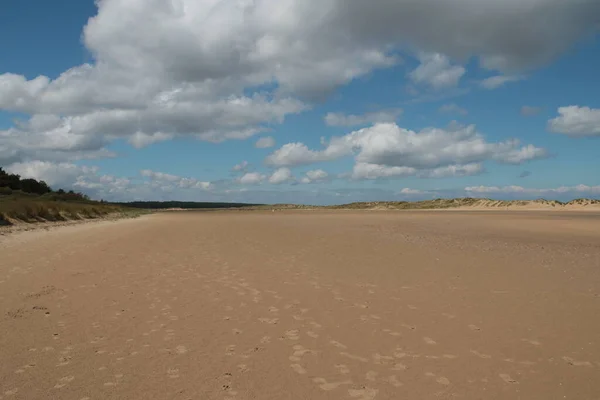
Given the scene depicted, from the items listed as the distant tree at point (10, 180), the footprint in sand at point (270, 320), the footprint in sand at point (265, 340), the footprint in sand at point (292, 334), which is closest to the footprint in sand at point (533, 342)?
the footprint in sand at point (292, 334)

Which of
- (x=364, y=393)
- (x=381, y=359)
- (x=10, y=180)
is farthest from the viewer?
(x=10, y=180)

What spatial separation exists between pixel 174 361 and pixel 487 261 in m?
12.0

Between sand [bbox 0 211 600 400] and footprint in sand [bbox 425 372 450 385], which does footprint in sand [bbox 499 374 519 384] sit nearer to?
sand [bbox 0 211 600 400]

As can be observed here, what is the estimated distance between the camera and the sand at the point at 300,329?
519cm

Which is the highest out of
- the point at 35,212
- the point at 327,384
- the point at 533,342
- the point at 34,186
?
the point at 34,186

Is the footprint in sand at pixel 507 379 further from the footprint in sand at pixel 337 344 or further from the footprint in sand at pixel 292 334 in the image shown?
the footprint in sand at pixel 292 334

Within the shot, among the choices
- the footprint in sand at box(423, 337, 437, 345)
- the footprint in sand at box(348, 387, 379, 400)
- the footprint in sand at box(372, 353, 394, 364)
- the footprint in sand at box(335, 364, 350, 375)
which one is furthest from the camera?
the footprint in sand at box(423, 337, 437, 345)

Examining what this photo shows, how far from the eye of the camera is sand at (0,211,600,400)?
5188 millimetres

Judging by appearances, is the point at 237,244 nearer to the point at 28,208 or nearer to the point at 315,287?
the point at 315,287

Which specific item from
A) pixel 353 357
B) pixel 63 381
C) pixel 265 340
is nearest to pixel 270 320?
pixel 265 340

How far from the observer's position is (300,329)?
24.2 feet

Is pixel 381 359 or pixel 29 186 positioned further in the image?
pixel 29 186

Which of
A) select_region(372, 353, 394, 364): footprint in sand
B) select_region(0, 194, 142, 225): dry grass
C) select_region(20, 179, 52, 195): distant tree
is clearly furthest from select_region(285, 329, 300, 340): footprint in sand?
select_region(20, 179, 52, 195): distant tree

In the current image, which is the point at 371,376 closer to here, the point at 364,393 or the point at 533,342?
the point at 364,393
